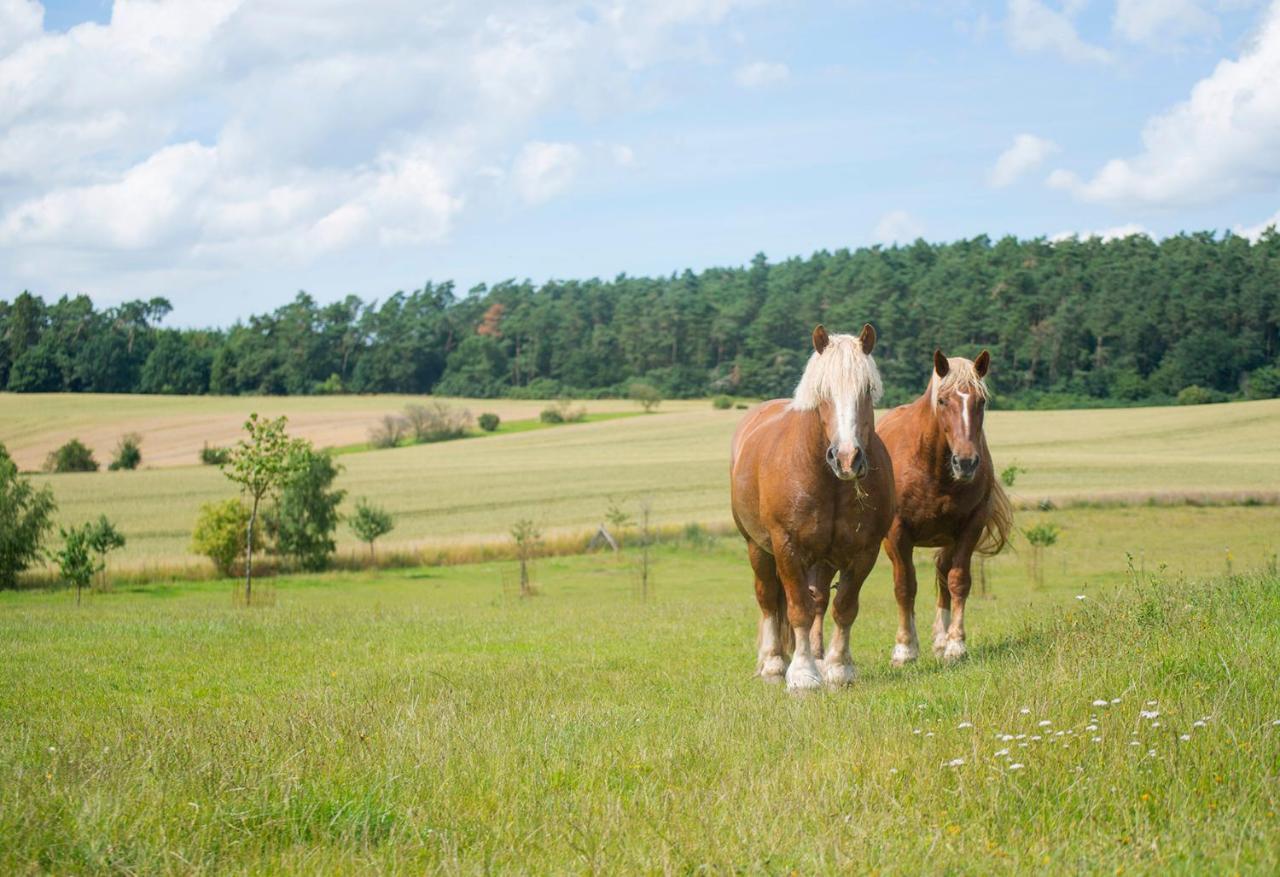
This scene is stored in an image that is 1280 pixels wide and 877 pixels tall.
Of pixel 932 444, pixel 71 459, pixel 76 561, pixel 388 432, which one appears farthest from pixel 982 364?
pixel 388 432

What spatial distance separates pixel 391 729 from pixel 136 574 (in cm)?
3018

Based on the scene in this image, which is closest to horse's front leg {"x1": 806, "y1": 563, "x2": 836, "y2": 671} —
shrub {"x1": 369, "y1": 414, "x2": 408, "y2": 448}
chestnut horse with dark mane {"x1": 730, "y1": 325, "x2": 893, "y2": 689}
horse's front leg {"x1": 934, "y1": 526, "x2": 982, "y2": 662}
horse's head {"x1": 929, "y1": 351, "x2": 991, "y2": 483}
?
chestnut horse with dark mane {"x1": 730, "y1": 325, "x2": 893, "y2": 689}

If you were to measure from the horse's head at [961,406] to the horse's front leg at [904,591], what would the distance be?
79 centimetres

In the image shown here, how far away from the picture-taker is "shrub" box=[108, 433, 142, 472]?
69.2m

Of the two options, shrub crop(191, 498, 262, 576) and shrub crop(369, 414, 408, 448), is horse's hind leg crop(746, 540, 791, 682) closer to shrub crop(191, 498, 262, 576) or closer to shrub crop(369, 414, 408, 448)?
shrub crop(191, 498, 262, 576)

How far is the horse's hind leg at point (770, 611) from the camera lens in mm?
9641

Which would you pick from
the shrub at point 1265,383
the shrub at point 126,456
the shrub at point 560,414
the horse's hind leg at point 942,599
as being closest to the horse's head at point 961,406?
the horse's hind leg at point 942,599

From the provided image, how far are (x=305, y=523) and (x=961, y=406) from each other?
30.4 m

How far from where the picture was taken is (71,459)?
67375mm

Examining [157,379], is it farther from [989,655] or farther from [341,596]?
[989,655]

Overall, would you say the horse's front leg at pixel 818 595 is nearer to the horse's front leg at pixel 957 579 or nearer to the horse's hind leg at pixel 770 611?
the horse's hind leg at pixel 770 611

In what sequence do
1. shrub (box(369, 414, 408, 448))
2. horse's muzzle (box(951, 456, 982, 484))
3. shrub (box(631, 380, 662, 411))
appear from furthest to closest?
1. shrub (box(631, 380, 662, 411))
2. shrub (box(369, 414, 408, 448))
3. horse's muzzle (box(951, 456, 982, 484))

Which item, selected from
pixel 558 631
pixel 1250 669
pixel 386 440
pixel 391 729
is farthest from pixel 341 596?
pixel 386 440

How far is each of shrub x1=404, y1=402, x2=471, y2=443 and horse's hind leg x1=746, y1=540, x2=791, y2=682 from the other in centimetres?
7293
